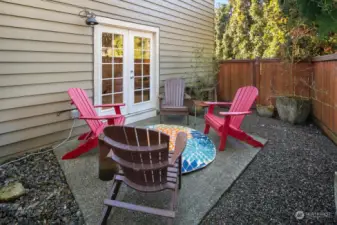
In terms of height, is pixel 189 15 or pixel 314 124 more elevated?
pixel 189 15

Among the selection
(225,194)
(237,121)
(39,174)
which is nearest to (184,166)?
(225,194)

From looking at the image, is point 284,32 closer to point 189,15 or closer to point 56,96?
point 189,15

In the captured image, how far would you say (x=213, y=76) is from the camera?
7039 millimetres

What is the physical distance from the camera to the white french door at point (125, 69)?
3.87 metres

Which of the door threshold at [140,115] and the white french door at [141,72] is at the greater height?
the white french door at [141,72]

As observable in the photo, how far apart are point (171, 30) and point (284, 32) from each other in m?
2.78

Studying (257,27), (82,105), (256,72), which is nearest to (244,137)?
(82,105)

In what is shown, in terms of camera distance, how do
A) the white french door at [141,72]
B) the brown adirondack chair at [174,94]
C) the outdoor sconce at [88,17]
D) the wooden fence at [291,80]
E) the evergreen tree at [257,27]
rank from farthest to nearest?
the evergreen tree at [257,27], the brown adirondack chair at [174,94], the white french door at [141,72], the wooden fence at [291,80], the outdoor sconce at [88,17]

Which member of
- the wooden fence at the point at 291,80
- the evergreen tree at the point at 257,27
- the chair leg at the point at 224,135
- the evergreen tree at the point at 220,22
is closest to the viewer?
the chair leg at the point at 224,135

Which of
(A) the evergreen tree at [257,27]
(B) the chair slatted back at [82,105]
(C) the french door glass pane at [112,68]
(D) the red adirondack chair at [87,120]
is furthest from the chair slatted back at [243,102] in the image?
(A) the evergreen tree at [257,27]

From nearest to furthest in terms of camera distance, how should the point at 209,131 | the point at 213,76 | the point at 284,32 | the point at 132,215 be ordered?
1. the point at 132,215
2. the point at 209,131
3. the point at 284,32
4. the point at 213,76

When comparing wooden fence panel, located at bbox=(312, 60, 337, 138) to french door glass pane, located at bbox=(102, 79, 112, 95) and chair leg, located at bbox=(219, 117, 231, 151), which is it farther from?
french door glass pane, located at bbox=(102, 79, 112, 95)

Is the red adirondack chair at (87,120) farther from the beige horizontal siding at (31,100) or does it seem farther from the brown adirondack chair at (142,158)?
the brown adirondack chair at (142,158)

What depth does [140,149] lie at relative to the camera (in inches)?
63.7
